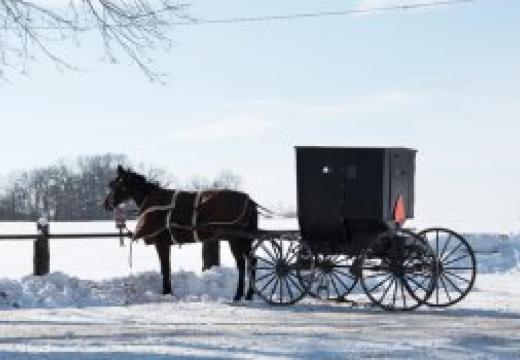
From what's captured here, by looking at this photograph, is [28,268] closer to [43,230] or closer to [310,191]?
[43,230]

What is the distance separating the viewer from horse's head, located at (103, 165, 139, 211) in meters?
18.1

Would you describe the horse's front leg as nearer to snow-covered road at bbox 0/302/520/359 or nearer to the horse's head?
the horse's head

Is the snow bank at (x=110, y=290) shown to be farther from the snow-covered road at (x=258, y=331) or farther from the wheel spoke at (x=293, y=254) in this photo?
the wheel spoke at (x=293, y=254)

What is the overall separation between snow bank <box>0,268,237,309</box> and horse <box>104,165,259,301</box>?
1.78ft

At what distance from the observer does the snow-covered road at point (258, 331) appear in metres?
10.5

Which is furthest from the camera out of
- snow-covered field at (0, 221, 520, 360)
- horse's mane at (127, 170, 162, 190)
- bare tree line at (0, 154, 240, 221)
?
bare tree line at (0, 154, 240, 221)

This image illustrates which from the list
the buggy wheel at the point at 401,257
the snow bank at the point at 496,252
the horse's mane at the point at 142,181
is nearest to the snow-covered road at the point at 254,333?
the buggy wheel at the point at 401,257

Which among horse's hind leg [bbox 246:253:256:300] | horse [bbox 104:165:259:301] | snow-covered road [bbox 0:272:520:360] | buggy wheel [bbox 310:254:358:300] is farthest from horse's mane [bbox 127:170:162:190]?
buggy wheel [bbox 310:254:358:300]

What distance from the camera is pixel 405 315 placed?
14.1m

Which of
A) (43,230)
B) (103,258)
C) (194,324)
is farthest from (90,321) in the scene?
(103,258)

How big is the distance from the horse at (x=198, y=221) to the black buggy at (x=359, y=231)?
3.22ft

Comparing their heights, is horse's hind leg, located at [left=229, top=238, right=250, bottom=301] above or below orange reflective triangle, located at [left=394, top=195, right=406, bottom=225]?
below

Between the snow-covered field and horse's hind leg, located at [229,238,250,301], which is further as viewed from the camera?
horse's hind leg, located at [229,238,250,301]

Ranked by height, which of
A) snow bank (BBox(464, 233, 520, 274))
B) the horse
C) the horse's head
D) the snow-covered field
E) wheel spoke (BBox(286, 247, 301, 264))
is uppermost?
the horse's head
